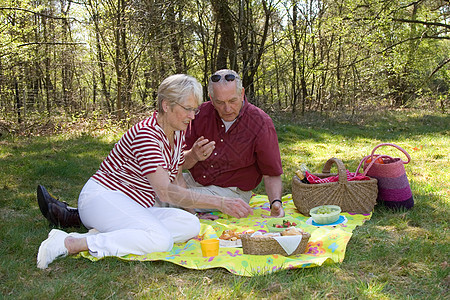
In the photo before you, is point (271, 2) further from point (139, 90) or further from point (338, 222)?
point (338, 222)

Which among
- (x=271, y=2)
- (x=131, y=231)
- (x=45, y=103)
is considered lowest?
(x=131, y=231)

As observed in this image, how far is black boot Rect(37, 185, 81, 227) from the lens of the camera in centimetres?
308

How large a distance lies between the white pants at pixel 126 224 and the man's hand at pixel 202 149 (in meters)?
0.70

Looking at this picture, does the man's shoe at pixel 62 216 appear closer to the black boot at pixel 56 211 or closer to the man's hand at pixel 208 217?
the black boot at pixel 56 211

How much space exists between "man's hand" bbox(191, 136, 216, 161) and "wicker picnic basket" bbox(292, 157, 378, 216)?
0.83m

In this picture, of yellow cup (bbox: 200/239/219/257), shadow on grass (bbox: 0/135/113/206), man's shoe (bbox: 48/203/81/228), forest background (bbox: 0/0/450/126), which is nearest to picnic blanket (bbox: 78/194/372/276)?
yellow cup (bbox: 200/239/219/257)

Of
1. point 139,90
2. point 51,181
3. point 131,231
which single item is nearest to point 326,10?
point 139,90

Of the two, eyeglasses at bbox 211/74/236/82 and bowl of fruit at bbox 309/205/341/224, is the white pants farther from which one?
eyeglasses at bbox 211/74/236/82

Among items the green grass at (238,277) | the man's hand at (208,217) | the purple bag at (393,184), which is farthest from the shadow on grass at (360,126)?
the man's hand at (208,217)

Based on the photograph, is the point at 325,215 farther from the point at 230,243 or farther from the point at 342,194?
the point at 230,243

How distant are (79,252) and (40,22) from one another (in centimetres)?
1157

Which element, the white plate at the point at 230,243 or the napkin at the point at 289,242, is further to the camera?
the white plate at the point at 230,243

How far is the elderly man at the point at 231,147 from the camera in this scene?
3.39 metres

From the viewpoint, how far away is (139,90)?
1180 cm
